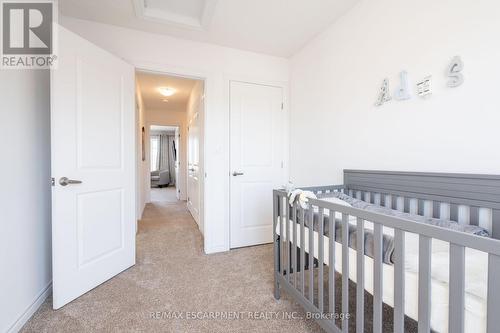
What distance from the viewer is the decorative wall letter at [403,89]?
1468 millimetres

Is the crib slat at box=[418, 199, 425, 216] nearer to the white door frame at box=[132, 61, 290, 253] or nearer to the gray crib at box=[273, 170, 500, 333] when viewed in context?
the gray crib at box=[273, 170, 500, 333]

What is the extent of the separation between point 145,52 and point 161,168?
7.47 meters

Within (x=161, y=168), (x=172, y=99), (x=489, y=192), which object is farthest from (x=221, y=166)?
(x=161, y=168)

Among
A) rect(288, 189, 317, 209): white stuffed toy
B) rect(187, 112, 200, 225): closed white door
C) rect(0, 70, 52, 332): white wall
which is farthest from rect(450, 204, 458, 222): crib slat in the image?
rect(187, 112, 200, 225): closed white door

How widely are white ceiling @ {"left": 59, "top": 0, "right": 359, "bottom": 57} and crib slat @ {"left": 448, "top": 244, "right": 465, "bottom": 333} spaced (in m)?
1.93

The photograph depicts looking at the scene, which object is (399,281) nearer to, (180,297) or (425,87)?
(425,87)

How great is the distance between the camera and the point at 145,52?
2.19m

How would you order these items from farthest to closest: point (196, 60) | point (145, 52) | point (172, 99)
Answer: point (172, 99) < point (196, 60) < point (145, 52)

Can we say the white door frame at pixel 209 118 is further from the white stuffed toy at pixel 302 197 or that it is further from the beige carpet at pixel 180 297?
the white stuffed toy at pixel 302 197

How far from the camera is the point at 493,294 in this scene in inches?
22.0

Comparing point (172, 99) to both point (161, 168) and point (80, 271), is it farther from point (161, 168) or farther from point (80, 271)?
point (161, 168)

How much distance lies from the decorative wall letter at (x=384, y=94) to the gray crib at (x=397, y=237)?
508 mm

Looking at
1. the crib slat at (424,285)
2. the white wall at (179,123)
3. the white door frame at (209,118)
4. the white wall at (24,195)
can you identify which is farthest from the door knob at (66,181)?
the white wall at (179,123)

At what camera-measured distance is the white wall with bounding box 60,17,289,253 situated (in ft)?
7.34
